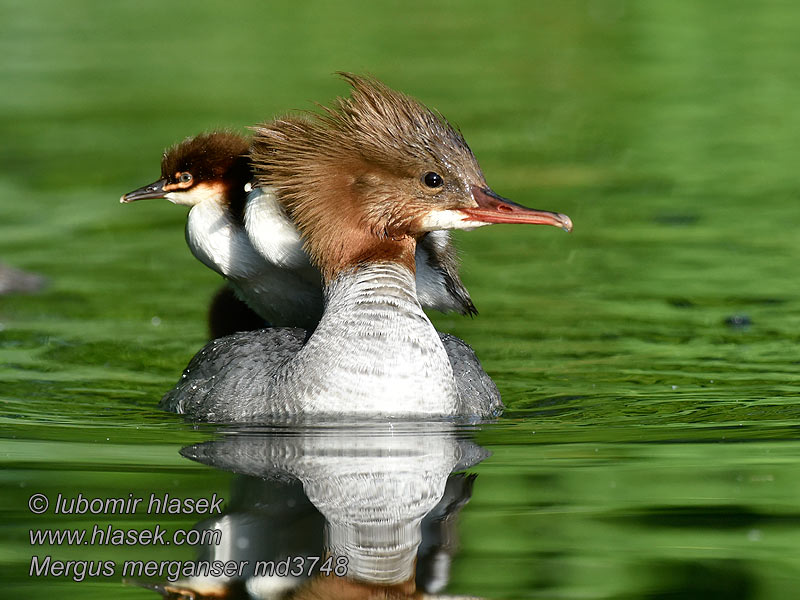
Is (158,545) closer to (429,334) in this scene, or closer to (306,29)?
(429,334)

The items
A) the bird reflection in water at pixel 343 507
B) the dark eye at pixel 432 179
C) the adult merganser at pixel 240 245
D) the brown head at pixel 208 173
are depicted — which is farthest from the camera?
the brown head at pixel 208 173

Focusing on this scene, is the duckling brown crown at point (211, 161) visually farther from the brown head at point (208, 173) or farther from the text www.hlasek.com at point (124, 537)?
the text www.hlasek.com at point (124, 537)

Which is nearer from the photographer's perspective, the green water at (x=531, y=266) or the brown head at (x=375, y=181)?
the green water at (x=531, y=266)

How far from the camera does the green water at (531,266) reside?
5521mm

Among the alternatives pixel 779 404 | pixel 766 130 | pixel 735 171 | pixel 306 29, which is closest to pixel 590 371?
pixel 779 404

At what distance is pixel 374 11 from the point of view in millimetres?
23469

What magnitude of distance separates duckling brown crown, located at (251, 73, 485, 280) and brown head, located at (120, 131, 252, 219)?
71cm

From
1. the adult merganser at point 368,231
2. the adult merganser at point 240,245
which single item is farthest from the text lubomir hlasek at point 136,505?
the adult merganser at point 240,245

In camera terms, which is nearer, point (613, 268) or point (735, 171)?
point (613, 268)

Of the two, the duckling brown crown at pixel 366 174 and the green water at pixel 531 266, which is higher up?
the duckling brown crown at pixel 366 174

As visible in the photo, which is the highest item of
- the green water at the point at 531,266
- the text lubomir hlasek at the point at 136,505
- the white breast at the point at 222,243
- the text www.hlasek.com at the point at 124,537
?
the white breast at the point at 222,243

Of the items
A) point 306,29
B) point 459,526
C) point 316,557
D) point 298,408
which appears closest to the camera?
point 316,557

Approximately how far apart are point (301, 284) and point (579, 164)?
23.3 ft

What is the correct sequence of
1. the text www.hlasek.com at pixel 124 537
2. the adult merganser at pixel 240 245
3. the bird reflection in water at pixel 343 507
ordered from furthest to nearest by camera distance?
the adult merganser at pixel 240 245
the text www.hlasek.com at pixel 124 537
the bird reflection in water at pixel 343 507
